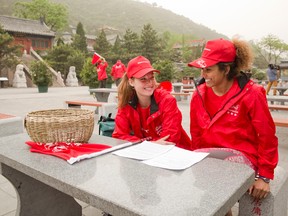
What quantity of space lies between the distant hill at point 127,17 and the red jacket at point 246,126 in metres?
94.8

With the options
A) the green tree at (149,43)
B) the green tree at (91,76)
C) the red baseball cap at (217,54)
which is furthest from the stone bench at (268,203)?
the green tree at (149,43)

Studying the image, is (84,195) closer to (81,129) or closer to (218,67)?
(81,129)

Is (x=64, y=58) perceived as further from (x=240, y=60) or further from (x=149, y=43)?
(x=240, y=60)

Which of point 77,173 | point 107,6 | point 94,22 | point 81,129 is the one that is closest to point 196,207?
point 77,173

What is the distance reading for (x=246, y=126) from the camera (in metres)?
1.83

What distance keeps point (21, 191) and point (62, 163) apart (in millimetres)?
711

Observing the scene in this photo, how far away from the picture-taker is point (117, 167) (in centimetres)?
134

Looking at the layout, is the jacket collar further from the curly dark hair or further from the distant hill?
the distant hill

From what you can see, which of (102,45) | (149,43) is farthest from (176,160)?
(149,43)

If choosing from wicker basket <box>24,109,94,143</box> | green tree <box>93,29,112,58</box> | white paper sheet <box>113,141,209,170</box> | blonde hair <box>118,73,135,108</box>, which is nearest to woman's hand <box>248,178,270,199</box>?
white paper sheet <box>113,141,209,170</box>

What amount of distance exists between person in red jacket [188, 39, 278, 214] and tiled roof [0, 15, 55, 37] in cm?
3394

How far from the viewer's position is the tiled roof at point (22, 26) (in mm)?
32031

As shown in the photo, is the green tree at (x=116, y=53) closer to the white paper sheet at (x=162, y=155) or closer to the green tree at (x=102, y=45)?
the green tree at (x=102, y=45)

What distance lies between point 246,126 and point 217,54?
51 cm
